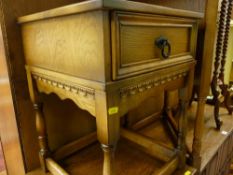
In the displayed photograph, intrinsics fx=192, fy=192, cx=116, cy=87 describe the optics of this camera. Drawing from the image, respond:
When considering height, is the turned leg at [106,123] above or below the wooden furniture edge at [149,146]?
above

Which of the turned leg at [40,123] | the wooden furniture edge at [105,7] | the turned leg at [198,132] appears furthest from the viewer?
the turned leg at [198,132]

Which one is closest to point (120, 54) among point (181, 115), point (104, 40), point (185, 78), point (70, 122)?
point (104, 40)

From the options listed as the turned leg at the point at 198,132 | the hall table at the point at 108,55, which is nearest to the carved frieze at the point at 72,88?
the hall table at the point at 108,55

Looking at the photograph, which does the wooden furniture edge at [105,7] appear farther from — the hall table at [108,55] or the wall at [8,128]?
the wall at [8,128]

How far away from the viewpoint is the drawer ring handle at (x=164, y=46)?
581 millimetres

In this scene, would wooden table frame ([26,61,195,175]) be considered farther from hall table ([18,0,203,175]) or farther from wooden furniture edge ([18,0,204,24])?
wooden furniture edge ([18,0,204,24])

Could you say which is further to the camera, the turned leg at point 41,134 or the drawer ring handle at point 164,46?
the turned leg at point 41,134

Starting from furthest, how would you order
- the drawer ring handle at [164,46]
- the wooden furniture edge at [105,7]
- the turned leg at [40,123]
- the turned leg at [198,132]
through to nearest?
the turned leg at [198,132] → the turned leg at [40,123] → the drawer ring handle at [164,46] → the wooden furniture edge at [105,7]

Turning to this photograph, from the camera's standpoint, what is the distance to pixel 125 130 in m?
1.13

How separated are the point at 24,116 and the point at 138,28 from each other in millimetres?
636

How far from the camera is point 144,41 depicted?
54 cm

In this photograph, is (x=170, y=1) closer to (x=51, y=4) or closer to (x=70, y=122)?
(x=51, y=4)

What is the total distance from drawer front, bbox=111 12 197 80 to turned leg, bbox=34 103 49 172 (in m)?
0.47

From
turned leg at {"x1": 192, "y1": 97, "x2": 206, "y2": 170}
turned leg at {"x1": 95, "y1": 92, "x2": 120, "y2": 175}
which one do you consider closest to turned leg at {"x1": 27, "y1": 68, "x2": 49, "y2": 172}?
turned leg at {"x1": 95, "y1": 92, "x2": 120, "y2": 175}
